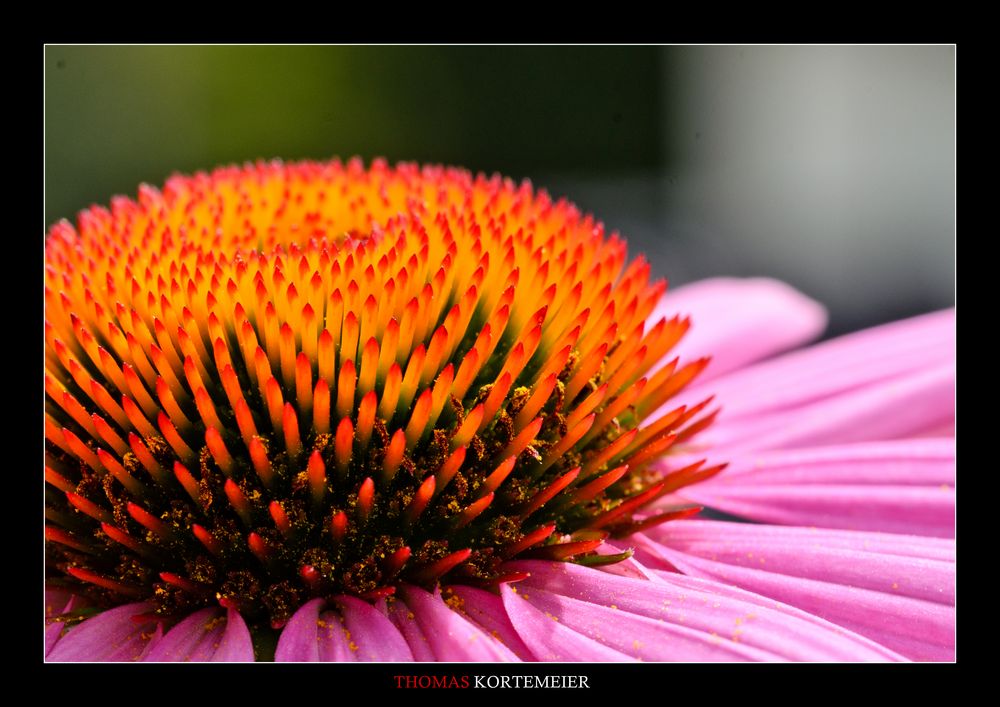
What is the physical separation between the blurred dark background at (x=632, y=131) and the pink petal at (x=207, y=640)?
2.17ft

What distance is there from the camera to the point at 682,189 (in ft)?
7.28

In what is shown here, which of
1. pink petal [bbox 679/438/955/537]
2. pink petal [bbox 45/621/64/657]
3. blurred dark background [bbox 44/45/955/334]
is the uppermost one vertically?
blurred dark background [bbox 44/45/955/334]

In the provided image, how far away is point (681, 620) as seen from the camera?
982 mm

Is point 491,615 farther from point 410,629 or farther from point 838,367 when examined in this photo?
point 838,367

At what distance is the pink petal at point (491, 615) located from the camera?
0.97m

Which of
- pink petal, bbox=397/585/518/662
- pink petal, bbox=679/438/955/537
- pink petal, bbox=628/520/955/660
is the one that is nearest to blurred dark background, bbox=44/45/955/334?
pink petal, bbox=679/438/955/537

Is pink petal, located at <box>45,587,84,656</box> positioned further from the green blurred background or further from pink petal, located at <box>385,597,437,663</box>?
the green blurred background

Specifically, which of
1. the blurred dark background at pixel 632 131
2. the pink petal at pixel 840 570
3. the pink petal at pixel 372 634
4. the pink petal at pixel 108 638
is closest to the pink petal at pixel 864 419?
the blurred dark background at pixel 632 131

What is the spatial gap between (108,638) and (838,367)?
1209 millimetres

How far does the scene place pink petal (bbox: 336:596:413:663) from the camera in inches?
36.5

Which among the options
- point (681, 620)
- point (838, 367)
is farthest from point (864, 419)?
point (681, 620)

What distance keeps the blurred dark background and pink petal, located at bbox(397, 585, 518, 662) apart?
0.79 meters

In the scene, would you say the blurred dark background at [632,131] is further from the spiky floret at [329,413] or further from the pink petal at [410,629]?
the pink petal at [410,629]
